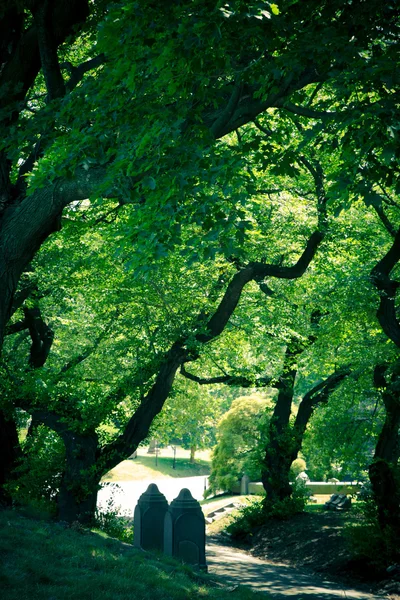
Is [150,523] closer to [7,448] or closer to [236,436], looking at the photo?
[7,448]

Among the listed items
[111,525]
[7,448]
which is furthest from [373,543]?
[7,448]

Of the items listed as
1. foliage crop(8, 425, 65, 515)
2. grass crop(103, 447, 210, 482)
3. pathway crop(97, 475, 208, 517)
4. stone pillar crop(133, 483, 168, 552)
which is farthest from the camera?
grass crop(103, 447, 210, 482)

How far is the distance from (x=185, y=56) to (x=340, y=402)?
452 inches

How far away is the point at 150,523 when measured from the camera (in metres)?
12.6

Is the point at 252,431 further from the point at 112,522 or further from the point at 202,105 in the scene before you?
the point at 202,105

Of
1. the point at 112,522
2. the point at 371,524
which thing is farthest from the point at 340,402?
the point at 112,522

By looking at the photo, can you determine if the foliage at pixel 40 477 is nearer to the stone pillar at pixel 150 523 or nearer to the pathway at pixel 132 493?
the stone pillar at pixel 150 523

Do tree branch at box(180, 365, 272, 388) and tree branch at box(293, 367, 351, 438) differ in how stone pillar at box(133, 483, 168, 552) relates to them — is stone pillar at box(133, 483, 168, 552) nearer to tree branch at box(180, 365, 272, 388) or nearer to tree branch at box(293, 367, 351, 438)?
tree branch at box(180, 365, 272, 388)

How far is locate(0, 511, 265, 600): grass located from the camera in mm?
7129

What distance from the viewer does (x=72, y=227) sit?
15.1 metres

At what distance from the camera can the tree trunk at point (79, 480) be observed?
14.1 m

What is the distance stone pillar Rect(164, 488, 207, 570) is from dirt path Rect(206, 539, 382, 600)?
2.81 feet

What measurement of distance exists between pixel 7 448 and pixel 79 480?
360 cm

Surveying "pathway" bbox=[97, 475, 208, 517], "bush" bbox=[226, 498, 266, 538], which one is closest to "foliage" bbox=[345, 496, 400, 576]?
"bush" bbox=[226, 498, 266, 538]
